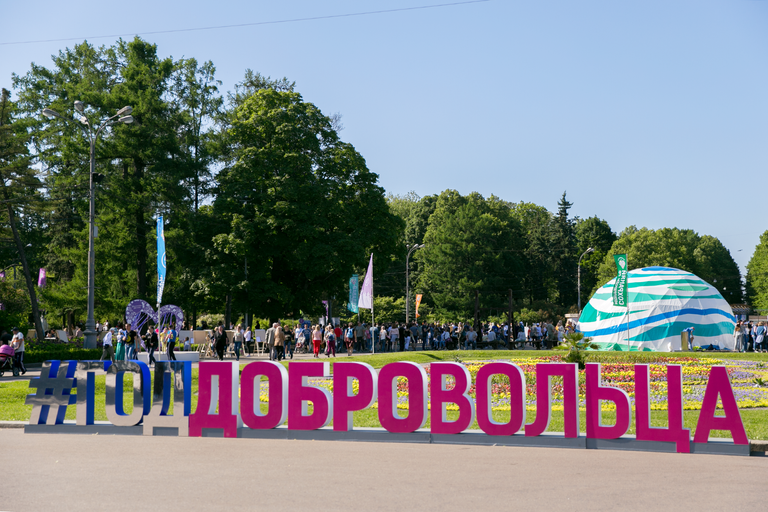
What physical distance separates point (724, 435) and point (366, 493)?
258 inches

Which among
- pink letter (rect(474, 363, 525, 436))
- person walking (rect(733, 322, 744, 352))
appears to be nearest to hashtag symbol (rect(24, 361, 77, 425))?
pink letter (rect(474, 363, 525, 436))

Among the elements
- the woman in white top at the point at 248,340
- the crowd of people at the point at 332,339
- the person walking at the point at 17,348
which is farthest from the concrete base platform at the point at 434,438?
the woman in white top at the point at 248,340

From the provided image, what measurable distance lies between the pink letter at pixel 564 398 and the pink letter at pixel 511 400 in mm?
216

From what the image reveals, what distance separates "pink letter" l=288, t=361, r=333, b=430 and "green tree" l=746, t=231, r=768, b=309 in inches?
3437

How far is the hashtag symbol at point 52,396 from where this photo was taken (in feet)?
38.6

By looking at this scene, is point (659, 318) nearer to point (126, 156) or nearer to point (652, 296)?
point (652, 296)

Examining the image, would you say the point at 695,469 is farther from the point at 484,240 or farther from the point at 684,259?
the point at 684,259

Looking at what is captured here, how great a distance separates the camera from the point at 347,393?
1080 cm

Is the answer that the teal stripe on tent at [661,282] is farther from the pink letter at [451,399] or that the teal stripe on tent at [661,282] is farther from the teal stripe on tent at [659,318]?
the pink letter at [451,399]

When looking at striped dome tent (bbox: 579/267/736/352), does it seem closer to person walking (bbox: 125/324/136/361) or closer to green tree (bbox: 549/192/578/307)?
person walking (bbox: 125/324/136/361)

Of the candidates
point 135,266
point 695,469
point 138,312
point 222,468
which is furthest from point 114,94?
point 695,469

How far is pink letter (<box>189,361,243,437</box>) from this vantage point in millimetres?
11141

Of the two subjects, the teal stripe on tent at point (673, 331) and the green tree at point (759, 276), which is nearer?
the teal stripe on tent at point (673, 331)

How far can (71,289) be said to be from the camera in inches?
1720
